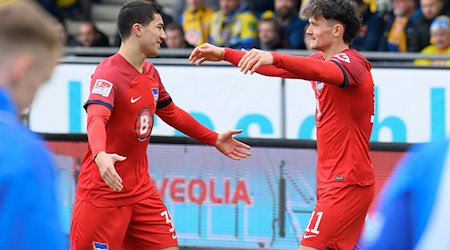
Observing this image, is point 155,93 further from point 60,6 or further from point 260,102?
point 60,6

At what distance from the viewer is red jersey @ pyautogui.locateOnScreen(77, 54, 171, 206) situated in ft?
22.0

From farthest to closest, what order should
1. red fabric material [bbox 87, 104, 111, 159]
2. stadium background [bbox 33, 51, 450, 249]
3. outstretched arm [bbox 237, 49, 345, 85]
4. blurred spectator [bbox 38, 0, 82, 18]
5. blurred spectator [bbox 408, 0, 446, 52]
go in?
blurred spectator [bbox 38, 0, 82, 18] < blurred spectator [bbox 408, 0, 446, 52] < stadium background [bbox 33, 51, 450, 249] < red fabric material [bbox 87, 104, 111, 159] < outstretched arm [bbox 237, 49, 345, 85]

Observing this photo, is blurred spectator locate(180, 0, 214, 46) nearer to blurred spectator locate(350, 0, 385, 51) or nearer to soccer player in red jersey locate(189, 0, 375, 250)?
blurred spectator locate(350, 0, 385, 51)

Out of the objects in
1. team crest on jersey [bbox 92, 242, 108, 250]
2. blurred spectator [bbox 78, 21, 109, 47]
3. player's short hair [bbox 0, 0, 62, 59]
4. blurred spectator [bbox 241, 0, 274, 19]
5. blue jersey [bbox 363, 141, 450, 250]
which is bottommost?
team crest on jersey [bbox 92, 242, 108, 250]

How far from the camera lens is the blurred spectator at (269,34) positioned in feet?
38.7

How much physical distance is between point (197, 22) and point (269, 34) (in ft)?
4.72

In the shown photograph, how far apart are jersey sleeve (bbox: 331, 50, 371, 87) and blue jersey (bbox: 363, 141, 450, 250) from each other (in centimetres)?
361

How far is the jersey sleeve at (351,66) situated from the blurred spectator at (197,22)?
6.36 m

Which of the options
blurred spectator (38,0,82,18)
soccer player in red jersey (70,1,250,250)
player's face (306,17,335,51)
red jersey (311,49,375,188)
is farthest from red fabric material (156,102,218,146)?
blurred spectator (38,0,82,18)

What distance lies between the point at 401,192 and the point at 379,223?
0.38ft

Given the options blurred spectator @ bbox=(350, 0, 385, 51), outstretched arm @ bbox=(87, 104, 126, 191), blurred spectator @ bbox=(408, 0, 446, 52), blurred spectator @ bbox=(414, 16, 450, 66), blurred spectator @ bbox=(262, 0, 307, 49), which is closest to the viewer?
outstretched arm @ bbox=(87, 104, 126, 191)

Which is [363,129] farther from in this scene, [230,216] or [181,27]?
[181,27]

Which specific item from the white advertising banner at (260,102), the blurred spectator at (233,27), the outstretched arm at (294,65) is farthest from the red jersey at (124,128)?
the blurred spectator at (233,27)

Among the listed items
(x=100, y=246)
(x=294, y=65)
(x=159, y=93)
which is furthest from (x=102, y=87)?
(x=294, y=65)
